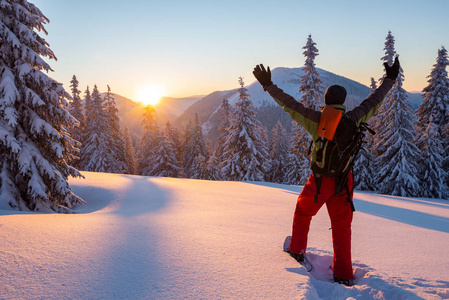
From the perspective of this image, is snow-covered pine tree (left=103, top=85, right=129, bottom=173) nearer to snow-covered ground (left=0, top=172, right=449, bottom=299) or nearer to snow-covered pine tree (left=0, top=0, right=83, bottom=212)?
snow-covered pine tree (left=0, top=0, right=83, bottom=212)

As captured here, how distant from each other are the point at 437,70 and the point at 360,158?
1059cm

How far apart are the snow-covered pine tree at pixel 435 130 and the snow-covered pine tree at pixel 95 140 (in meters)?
32.3

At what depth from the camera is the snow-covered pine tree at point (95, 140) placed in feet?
94.1

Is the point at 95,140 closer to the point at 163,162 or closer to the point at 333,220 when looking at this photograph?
the point at 163,162

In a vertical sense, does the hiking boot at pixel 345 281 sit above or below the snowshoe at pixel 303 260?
below

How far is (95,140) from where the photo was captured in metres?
29.4

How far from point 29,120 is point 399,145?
80.0 ft

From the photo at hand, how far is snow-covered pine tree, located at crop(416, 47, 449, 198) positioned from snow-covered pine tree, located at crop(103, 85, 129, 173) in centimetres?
3213

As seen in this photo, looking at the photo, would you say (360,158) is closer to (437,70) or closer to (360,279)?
(437,70)

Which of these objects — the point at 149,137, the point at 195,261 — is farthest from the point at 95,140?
the point at 195,261

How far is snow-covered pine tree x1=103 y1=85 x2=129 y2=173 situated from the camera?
101 feet

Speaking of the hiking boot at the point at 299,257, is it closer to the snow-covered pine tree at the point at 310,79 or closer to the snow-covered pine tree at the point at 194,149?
the snow-covered pine tree at the point at 310,79

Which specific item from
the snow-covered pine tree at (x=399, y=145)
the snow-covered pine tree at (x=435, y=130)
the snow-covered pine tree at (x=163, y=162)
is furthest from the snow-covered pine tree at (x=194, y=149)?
the snow-covered pine tree at (x=435, y=130)

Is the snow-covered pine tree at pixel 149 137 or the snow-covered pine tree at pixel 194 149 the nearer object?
the snow-covered pine tree at pixel 149 137
